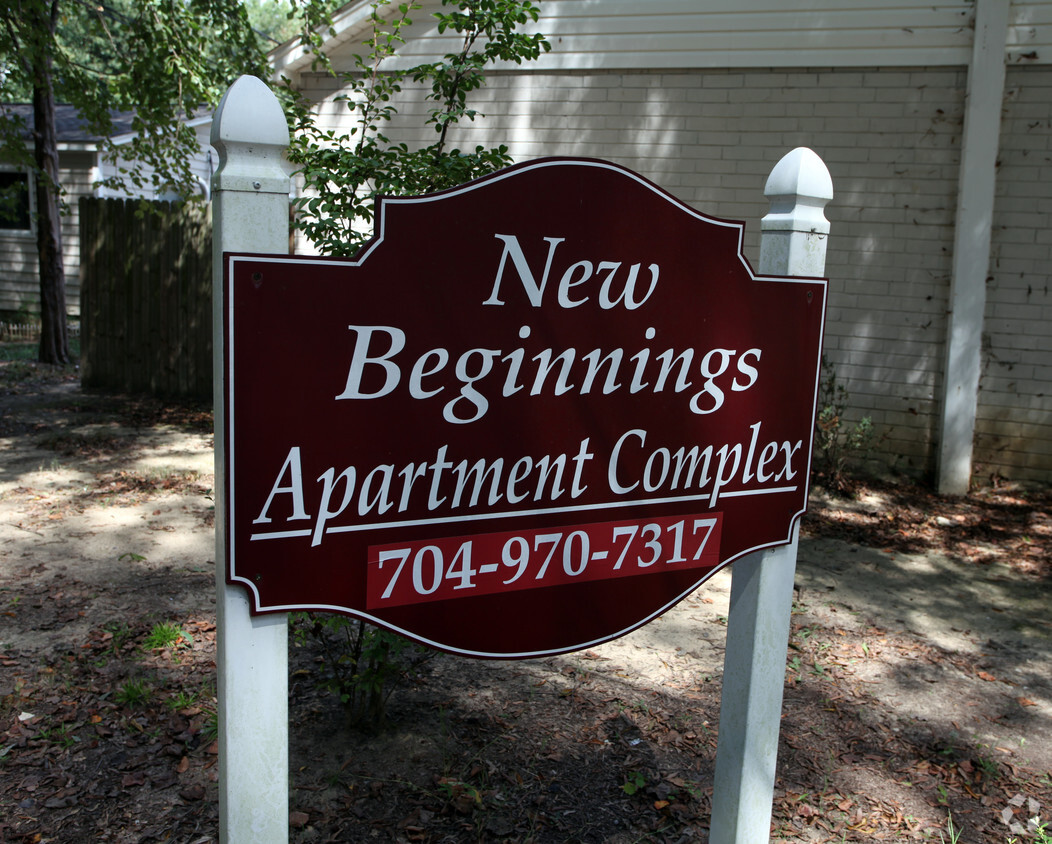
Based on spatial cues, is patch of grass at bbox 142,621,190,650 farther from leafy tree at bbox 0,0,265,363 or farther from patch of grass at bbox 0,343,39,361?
patch of grass at bbox 0,343,39,361

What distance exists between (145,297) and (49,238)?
2614 mm

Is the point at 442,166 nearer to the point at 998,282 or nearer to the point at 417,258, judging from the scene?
the point at 417,258

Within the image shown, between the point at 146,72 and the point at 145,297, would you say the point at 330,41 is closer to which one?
the point at 146,72

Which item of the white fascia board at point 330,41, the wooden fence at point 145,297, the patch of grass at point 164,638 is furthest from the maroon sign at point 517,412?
the wooden fence at point 145,297

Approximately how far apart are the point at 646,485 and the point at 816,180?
0.84 metres

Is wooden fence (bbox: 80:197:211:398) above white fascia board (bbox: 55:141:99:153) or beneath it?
beneath

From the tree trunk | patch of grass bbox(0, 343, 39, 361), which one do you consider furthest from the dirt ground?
patch of grass bbox(0, 343, 39, 361)

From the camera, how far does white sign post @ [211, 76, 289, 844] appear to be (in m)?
1.47

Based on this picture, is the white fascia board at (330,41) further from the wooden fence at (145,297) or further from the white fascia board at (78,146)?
the white fascia board at (78,146)

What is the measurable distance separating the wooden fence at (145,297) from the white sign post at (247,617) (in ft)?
26.8

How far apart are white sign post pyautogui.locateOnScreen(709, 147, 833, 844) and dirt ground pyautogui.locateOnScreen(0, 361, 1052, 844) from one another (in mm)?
608

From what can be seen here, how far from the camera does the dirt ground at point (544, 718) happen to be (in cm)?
279

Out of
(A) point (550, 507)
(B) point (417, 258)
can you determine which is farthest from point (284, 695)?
(B) point (417, 258)

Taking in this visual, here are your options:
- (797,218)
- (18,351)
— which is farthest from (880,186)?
(18,351)
